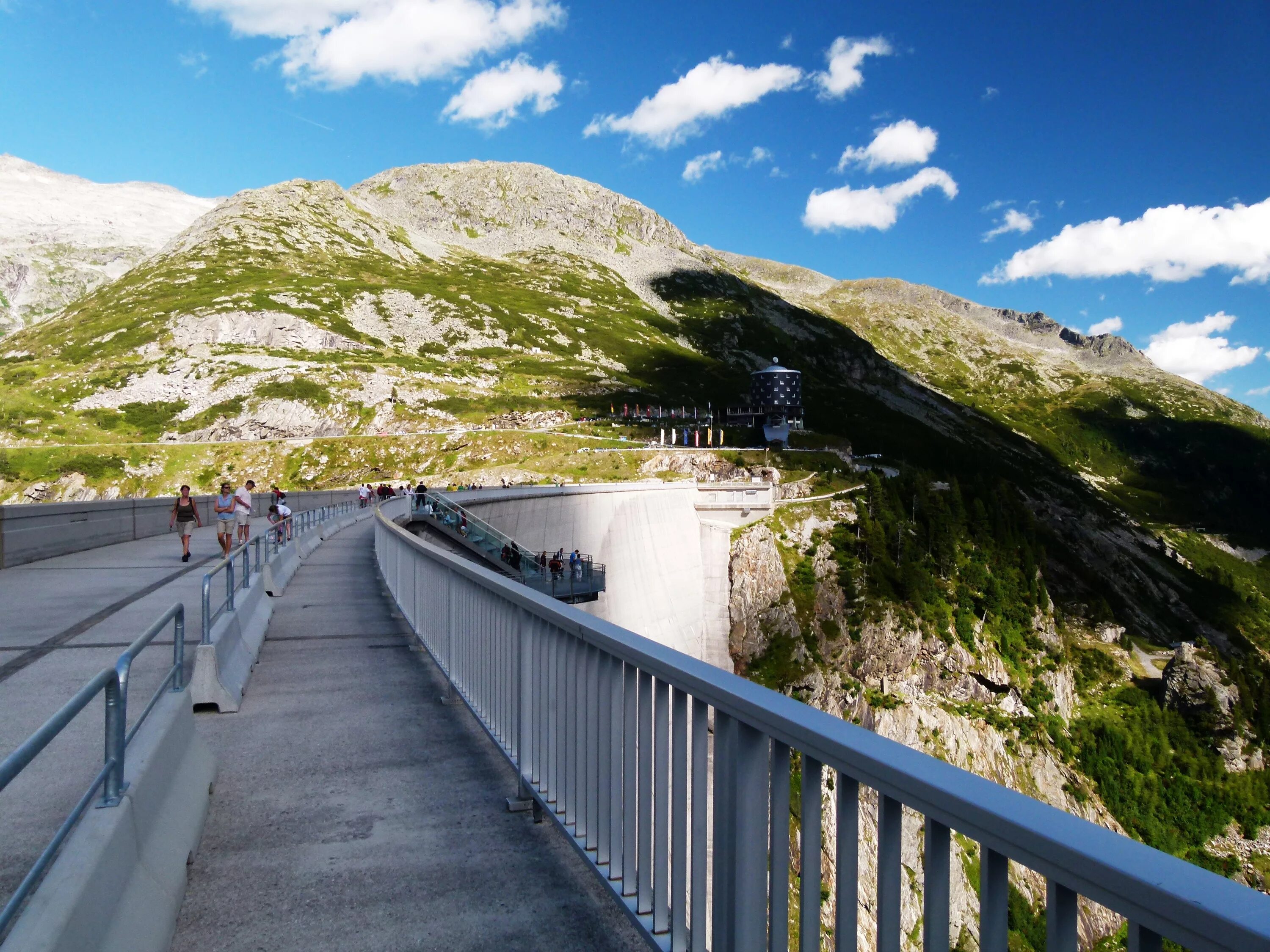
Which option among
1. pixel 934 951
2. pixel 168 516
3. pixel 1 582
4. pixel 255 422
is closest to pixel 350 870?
pixel 934 951

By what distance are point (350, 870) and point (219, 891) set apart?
Result: 0.73 m

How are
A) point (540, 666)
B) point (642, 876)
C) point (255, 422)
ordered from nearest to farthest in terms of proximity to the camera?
point (642, 876)
point (540, 666)
point (255, 422)

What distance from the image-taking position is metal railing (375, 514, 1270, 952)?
1.62m

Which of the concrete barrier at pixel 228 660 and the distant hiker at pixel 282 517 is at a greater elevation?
the distant hiker at pixel 282 517

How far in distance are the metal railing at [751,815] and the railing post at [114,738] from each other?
7.64 ft

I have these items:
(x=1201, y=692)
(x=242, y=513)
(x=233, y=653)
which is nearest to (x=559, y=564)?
(x=242, y=513)

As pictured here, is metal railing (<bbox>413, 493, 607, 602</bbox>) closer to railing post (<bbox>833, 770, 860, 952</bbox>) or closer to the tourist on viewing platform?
the tourist on viewing platform

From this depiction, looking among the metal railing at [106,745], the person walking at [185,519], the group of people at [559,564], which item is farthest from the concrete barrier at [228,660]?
the group of people at [559,564]

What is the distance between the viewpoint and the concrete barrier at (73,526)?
18.9 m

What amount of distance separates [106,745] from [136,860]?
0.58 meters

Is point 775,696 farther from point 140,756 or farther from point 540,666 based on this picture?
point 140,756

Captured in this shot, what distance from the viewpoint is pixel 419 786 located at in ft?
21.0

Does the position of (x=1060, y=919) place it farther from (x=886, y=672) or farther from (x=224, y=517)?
(x=886, y=672)

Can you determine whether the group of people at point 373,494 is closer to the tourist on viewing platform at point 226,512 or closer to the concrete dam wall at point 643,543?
the concrete dam wall at point 643,543
